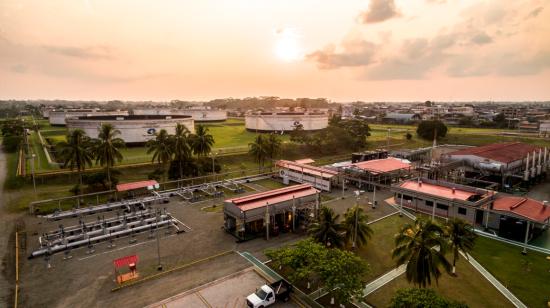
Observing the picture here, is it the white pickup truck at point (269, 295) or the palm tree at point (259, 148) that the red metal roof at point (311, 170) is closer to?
the palm tree at point (259, 148)

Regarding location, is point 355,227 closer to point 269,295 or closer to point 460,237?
point 460,237

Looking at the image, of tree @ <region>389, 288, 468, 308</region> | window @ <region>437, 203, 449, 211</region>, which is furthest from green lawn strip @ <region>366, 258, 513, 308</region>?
window @ <region>437, 203, 449, 211</region>

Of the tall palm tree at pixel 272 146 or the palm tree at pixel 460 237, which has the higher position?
Result: the tall palm tree at pixel 272 146

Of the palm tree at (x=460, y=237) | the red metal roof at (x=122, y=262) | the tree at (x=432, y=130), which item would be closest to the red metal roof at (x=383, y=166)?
the palm tree at (x=460, y=237)

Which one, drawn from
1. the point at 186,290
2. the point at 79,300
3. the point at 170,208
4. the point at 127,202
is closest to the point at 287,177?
the point at 170,208

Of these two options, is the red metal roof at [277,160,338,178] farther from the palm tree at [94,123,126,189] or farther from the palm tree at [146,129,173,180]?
the palm tree at [94,123,126,189]

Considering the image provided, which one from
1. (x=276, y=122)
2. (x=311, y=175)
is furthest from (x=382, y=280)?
(x=276, y=122)
